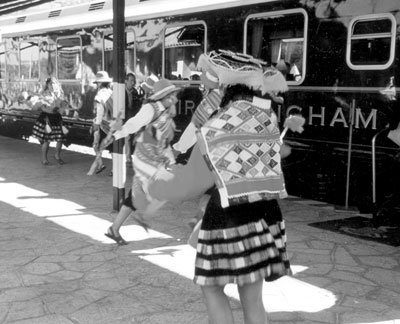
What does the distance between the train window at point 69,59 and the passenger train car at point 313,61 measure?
1.90 meters

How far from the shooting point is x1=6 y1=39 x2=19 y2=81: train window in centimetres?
1455

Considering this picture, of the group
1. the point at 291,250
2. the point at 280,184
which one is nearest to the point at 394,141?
the point at 291,250

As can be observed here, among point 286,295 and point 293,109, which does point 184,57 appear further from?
point 286,295

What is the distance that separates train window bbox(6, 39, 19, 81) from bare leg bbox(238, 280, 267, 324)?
12983 millimetres

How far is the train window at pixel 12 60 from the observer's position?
14.5m

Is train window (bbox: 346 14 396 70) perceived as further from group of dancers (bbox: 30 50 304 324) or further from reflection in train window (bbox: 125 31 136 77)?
→ reflection in train window (bbox: 125 31 136 77)

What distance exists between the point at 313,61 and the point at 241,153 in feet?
15.0

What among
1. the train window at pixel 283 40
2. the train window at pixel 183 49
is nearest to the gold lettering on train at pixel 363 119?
the train window at pixel 283 40

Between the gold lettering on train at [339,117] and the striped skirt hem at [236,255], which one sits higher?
the gold lettering on train at [339,117]

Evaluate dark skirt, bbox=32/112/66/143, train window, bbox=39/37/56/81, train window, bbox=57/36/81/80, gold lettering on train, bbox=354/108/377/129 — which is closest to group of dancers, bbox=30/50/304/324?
gold lettering on train, bbox=354/108/377/129

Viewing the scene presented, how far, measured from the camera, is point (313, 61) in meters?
7.02

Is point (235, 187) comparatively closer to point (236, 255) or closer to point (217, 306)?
point (236, 255)

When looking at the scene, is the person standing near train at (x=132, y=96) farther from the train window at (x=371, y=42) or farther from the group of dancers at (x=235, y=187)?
the group of dancers at (x=235, y=187)

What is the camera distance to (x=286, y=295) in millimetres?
4434
